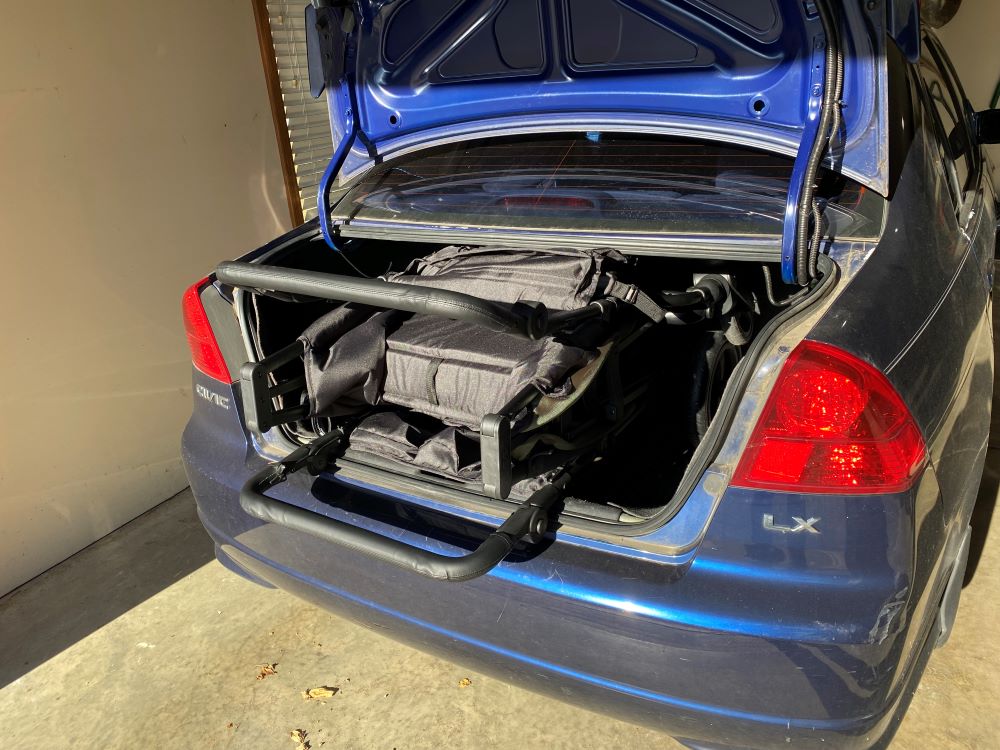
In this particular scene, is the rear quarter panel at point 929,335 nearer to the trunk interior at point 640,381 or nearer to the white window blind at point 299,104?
the trunk interior at point 640,381

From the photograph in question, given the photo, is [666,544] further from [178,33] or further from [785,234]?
[178,33]

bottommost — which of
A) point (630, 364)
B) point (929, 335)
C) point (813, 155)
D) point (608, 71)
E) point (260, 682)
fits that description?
point (260, 682)

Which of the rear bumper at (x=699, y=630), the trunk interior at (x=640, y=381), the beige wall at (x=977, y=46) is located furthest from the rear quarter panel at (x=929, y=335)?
the beige wall at (x=977, y=46)

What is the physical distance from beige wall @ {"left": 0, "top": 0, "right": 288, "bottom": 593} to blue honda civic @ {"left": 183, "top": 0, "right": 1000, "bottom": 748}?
118 centimetres

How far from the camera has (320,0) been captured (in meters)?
2.32

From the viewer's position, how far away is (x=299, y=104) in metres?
4.54

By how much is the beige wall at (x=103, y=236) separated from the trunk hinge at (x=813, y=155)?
107 inches

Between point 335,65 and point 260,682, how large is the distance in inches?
77.0

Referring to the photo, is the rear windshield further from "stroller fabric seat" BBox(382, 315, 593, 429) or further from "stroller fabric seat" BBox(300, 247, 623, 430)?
"stroller fabric seat" BBox(382, 315, 593, 429)

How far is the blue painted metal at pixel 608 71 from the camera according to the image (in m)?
1.82

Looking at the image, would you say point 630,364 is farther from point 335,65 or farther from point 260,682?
point 260,682

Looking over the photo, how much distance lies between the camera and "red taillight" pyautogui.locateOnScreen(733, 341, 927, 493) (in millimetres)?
1467

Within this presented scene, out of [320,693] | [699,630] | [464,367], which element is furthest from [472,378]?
[320,693]

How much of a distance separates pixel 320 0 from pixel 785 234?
59.8 inches
